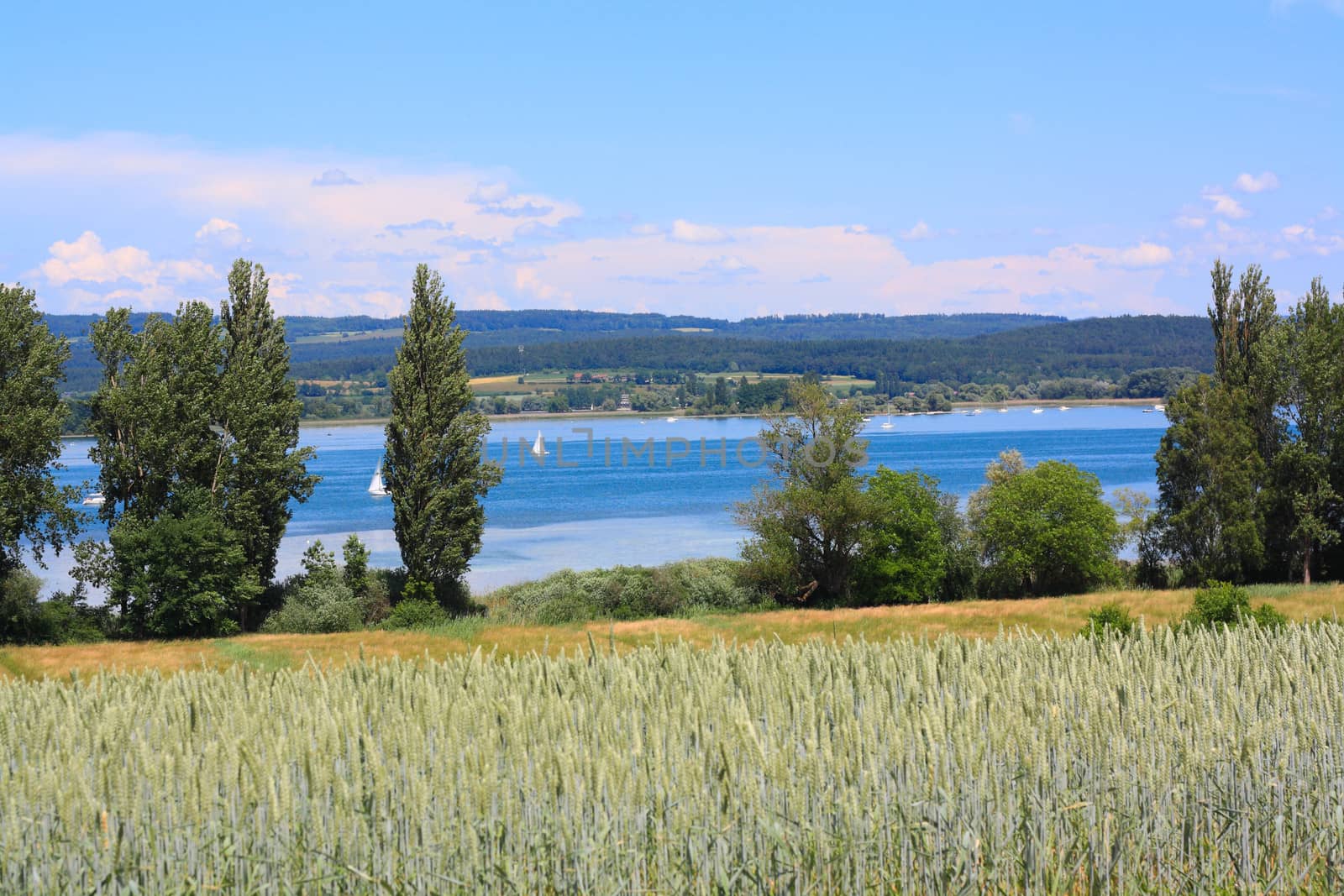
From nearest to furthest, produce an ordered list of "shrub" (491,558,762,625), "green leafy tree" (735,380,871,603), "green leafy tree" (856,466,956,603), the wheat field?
the wheat field < "shrub" (491,558,762,625) < "green leafy tree" (735,380,871,603) < "green leafy tree" (856,466,956,603)

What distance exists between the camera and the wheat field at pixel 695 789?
310 inches

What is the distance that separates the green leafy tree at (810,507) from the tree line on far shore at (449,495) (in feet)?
0.36

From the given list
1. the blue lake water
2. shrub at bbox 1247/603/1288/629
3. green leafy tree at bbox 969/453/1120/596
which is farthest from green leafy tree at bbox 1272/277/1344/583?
shrub at bbox 1247/603/1288/629

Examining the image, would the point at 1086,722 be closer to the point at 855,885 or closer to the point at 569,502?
the point at 855,885

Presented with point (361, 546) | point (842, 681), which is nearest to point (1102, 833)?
point (842, 681)

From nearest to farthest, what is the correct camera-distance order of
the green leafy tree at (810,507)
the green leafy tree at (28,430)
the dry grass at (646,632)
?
the dry grass at (646,632), the green leafy tree at (28,430), the green leafy tree at (810,507)

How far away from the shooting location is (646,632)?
3133 cm

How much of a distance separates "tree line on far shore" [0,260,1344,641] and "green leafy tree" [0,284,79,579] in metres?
0.08

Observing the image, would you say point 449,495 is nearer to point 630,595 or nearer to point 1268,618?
point 630,595

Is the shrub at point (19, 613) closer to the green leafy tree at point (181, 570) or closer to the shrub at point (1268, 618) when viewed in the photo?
the green leafy tree at point (181, 570)

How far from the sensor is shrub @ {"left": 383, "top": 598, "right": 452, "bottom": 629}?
40156mm

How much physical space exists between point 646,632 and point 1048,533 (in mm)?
23567

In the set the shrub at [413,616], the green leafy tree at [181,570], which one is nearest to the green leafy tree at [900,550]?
the shrub at [413,616]

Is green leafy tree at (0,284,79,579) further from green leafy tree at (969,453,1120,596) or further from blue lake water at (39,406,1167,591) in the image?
green leafy tree at (969,453,1120,596)
